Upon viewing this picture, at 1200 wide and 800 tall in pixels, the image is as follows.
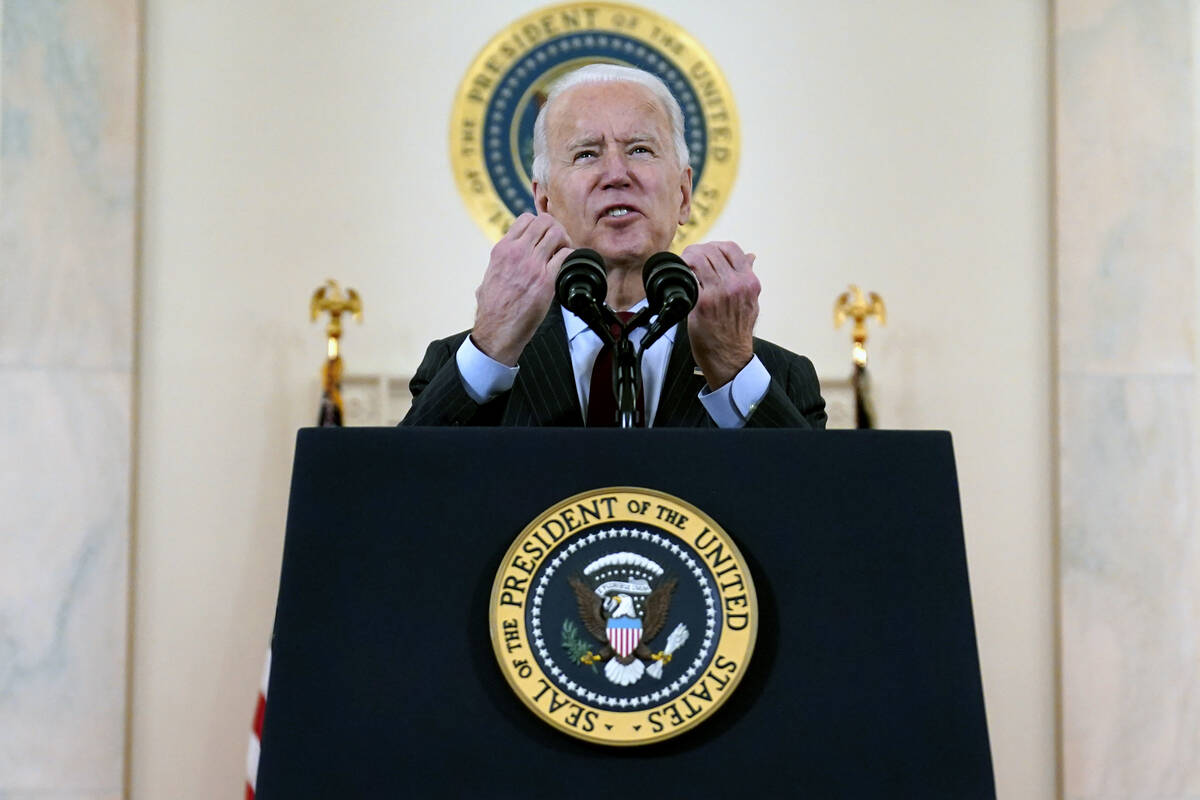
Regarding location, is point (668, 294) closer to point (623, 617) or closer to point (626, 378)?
point (626, 378)

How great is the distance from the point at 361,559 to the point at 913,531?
1.70 ft

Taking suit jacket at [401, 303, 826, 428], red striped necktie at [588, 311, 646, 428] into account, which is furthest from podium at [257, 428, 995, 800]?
red striped necktie at [588, 311, 646, 428]

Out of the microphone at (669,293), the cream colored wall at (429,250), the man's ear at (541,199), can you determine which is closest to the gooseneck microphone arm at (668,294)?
the microphone at (669,293)

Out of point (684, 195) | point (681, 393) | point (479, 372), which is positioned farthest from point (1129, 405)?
point (479, 372)

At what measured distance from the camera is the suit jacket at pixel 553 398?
5.82 feet

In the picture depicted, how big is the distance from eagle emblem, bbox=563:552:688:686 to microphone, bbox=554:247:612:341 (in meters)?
0.33

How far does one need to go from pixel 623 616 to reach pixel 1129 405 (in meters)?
3.81

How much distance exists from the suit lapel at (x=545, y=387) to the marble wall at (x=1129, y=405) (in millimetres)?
3112

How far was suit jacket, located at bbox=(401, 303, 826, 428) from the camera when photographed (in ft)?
5.82

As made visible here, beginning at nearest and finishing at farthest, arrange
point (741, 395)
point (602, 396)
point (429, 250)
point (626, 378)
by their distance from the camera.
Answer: point (626, 378)
point (741, 395)
point (602, 396)
point (429, 250)

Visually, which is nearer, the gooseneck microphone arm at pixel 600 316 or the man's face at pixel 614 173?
the gooseneck microphone arm at pixel 600 316

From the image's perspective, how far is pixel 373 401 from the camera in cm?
468

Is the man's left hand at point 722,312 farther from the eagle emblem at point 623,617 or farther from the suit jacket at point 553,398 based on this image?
the eagle emblem at point 623,617

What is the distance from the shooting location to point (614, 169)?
221 centimetres
